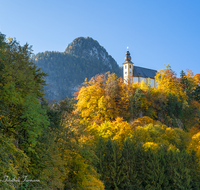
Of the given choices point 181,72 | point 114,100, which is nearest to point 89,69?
point 181,72

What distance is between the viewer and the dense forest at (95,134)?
14.8m

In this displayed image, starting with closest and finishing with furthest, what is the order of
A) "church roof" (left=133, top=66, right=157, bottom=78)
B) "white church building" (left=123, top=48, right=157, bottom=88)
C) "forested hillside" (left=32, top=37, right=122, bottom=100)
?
"white church building" (left=123, top=48, right=157, bottom=88) → "church roof" (left=133, top=66, right=157, bottom=78) → "forested hillside" (left=32, top=37, right=122, bottom=100)

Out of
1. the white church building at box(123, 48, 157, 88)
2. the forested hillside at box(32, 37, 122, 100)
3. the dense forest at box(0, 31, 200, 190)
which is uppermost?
the forested hillside at box(32, 37, 122, 100)

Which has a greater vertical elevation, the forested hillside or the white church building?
the forested hillside

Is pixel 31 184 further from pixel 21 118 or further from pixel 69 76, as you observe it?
pixel 69 76

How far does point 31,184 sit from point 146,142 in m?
27.3

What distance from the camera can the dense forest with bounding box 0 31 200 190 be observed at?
582 inches

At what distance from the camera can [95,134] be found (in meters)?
37.2

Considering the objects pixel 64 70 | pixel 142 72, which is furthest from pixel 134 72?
pixel 64 70

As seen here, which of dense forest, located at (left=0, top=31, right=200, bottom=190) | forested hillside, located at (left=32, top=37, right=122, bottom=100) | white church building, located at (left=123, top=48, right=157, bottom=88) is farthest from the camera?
forested hillside, located at (left=32, top=37, right=122, bottom=100)

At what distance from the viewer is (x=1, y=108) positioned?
1414 cm

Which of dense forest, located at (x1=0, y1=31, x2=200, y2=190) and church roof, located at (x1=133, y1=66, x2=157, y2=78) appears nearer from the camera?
dense forest, located at (x1=0, y1=31, x2=200, y2=190)

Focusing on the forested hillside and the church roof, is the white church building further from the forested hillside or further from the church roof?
the forested hillside

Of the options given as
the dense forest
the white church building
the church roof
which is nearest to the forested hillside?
the church roof
